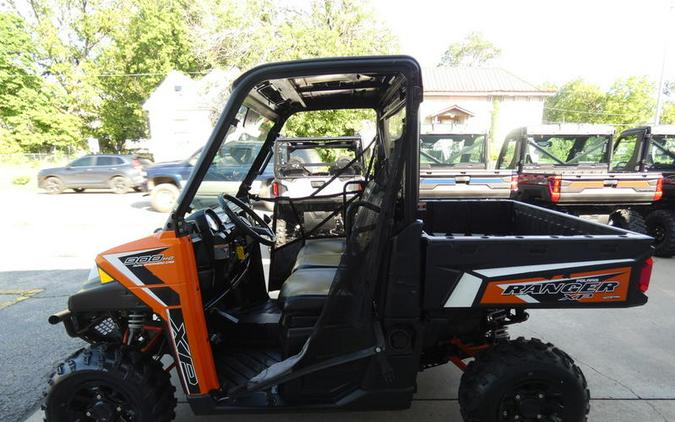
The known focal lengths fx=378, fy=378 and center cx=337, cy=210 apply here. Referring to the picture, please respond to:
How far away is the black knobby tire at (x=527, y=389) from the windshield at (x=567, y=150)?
6.48 metres

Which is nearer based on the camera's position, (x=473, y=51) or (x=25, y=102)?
(x=25, y=102)

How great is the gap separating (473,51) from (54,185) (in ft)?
179

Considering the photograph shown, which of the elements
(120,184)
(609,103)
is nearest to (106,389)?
(120,184)

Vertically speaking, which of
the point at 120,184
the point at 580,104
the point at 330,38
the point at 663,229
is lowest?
the point at 120,184

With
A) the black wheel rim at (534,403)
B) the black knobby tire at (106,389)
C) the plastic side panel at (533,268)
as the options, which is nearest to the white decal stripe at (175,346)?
the black knobby tire at (106,389)

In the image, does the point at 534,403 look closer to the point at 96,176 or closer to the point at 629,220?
the point at 629,220

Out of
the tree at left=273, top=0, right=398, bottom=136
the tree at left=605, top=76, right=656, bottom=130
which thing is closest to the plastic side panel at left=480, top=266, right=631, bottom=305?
the tree at left=273, top=0, right=398, bottom=136

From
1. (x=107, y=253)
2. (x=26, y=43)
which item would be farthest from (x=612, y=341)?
(x=26, y=43)

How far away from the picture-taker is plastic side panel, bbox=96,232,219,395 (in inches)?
75.3

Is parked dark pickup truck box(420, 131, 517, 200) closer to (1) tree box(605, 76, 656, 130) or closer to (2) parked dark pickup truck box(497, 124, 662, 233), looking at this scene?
(2) parked dark pickup truck box(497, 124, 662, 233)

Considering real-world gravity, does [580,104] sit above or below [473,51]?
below

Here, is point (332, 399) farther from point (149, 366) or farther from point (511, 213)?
point (511, 213)

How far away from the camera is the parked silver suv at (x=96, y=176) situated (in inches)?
586

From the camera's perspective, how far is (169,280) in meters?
1.92
